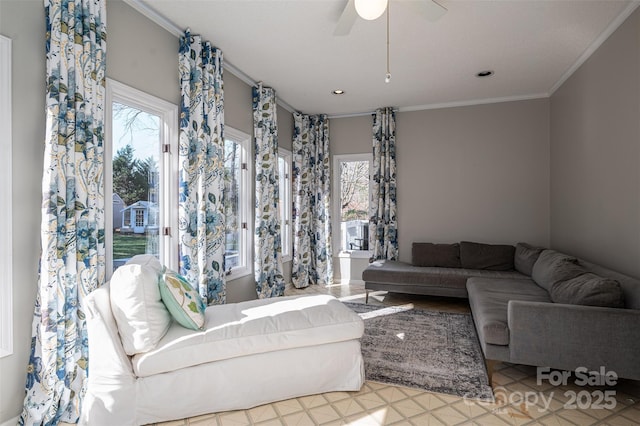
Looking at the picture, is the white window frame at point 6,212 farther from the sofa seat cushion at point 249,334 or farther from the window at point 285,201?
the window at point 285,201

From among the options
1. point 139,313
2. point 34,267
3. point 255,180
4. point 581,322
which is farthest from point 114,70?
point 581,322

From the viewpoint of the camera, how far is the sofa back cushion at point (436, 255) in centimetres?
466

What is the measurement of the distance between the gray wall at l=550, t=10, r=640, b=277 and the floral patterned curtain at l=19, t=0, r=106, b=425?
393cm

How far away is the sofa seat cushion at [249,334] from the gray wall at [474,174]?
3231mm

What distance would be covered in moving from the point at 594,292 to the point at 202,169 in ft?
10.5

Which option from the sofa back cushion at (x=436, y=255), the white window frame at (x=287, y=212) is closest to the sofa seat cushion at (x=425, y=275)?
the sofa back cushion at (x=436, y=255)

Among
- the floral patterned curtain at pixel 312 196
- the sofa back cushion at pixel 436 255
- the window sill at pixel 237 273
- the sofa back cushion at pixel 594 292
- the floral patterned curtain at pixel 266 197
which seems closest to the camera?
the sofa back cushion at pixel 594 292

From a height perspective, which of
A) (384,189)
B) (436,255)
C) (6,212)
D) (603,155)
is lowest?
(436,255)

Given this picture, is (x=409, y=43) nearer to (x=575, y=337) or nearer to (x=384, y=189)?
(x=384, y=189)

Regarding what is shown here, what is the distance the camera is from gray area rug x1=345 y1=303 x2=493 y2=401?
7.83 ft

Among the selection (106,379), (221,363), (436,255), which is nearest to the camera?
(106,379)

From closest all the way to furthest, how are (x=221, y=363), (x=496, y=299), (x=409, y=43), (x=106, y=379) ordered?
1. (x=106, y=379)
2. (x=221, y=363)
3. (x=496, y=299)
4. (x=409, y=43)

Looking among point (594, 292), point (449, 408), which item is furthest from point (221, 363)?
point (594, 292)

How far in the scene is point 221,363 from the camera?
2.01 metres
